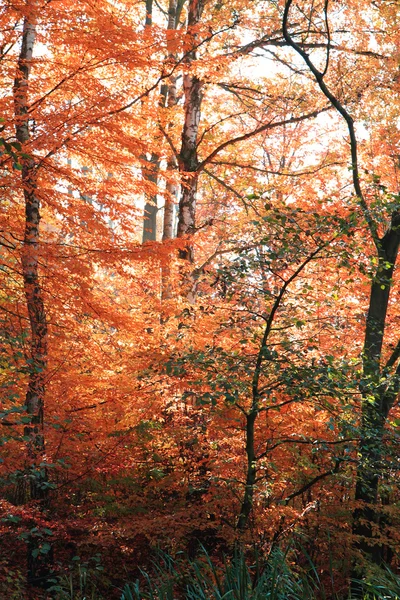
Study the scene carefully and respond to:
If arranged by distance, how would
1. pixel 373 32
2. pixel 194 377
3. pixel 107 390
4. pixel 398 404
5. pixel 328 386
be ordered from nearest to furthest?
1. pixel 328 386
2. pixel 194 377
3. pixel 107 390
4. pixel 398 404
5. pixel 373 32

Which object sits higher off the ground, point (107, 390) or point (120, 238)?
point (120, 238)

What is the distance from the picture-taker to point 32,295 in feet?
21.3

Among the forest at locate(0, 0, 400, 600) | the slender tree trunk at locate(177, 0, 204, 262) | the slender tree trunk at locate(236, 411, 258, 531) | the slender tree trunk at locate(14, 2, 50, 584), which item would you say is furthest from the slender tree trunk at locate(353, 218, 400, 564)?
the slender tree trunk at locate(177, 0, 204, 262)

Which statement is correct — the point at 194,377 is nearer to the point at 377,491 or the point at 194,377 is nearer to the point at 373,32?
the point at 377,491

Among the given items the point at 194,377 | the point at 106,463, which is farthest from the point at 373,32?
the point at 106,463

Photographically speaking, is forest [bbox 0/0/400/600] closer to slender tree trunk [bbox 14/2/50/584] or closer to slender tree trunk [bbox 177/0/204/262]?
slender tree trunk [bbox 14/2/50/584]

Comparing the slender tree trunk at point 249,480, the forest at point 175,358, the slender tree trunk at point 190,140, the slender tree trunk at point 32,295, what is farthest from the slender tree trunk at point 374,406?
the slender tree trunk at point 190,140

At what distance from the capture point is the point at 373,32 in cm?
833

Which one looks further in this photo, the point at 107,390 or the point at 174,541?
the point at 107,390

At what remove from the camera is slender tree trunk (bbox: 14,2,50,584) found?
6.05 metres

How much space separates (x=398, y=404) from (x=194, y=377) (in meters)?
2.57

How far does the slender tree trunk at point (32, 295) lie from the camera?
19.8 ft

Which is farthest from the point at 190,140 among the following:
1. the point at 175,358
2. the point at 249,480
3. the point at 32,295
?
the point at 249,480

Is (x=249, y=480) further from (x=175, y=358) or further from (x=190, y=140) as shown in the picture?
(x=190, y=140)
